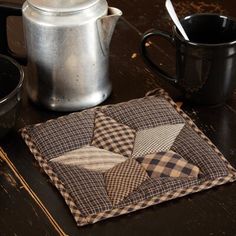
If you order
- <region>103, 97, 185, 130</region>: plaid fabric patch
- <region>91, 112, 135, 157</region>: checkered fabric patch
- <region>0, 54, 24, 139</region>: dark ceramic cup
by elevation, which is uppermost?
<region>0, 54, 24, 139</region>: dark ceramic cup

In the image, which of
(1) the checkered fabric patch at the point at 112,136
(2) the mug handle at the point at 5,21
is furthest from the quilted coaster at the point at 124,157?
(2) the mug handle at the point at 5,21

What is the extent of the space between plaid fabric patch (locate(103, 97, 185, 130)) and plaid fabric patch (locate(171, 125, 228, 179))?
0.12 ft

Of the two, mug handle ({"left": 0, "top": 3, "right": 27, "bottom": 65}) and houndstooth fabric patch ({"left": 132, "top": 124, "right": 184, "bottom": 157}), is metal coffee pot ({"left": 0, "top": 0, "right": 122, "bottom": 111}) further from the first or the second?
houndstooth fabric patch ({"left": 132, "top": 124, "right": 184, "bottom": 157})

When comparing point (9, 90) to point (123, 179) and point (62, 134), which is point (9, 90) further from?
point (123, 179)

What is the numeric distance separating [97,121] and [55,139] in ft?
0.22

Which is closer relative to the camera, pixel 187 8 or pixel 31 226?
pixel 31 226

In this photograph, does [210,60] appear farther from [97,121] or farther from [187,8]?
[187,8]

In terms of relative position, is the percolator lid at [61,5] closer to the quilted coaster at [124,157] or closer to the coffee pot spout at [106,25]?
the coffee pot spout at [106,25]

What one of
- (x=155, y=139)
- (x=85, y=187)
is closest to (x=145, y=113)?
(x=155, y=139)

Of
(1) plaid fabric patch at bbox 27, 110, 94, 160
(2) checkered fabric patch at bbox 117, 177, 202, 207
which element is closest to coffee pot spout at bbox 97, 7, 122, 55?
(1) plaid fabric patch at bbox 27, 110, 94, 160

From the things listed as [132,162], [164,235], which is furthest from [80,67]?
[164,235]

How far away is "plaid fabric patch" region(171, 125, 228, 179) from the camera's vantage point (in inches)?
27.3

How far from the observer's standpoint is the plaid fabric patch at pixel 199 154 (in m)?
0.69

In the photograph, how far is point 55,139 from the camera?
0.74 m
